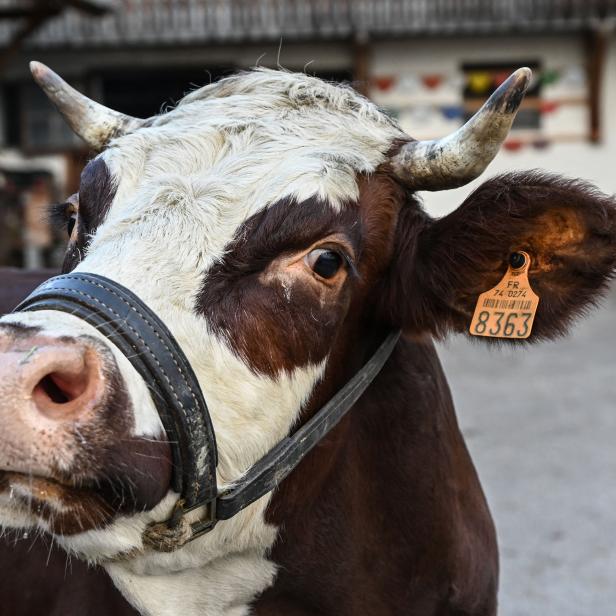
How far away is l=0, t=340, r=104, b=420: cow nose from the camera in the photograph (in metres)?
1.54

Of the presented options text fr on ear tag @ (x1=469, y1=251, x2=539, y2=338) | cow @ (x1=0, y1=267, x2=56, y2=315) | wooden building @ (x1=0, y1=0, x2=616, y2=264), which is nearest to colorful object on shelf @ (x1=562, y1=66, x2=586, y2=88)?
wooden building @ (x1=0, y1=0, x2=616, y2=264)

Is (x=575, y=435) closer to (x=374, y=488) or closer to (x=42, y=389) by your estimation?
(x=374, y=488)

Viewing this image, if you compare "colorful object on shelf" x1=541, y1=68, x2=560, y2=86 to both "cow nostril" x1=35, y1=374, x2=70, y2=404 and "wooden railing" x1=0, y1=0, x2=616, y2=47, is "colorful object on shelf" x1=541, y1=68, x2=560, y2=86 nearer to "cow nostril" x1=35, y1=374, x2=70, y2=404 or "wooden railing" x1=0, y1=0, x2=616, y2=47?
"wooden railing" x1=0, y1=0, x2=616, y2=47

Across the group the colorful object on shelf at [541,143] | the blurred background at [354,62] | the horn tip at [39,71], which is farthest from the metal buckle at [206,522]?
the colorful object on shelf at [541,143]

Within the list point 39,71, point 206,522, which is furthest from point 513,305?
point 39,71

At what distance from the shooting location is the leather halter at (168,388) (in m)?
1.73

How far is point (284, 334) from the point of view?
6.49 ft

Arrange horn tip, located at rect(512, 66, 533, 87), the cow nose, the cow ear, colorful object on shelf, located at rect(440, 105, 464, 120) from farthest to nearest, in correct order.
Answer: colorful object on shelf, located at rect(440, 105, 464, 120)
the cow ear
horn tip, located at rect(512, 66, 533, 87)
the cow nose

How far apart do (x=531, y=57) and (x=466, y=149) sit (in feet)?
42.7

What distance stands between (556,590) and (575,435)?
7.80ft

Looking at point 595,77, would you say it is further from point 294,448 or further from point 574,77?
point 294,448

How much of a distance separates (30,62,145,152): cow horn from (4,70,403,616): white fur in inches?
12.4

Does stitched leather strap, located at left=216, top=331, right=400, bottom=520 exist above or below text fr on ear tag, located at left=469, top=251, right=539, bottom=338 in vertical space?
below

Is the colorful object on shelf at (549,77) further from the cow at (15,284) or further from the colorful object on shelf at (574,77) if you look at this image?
the cow at (15,284)
